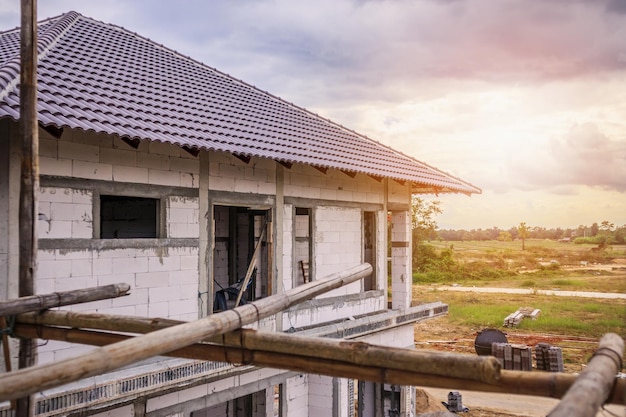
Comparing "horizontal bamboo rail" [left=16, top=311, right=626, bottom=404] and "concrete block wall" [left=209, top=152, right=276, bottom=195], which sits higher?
"concrete block wall" [left=209, top=152, right=276, bottom=195]

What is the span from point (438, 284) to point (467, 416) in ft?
80.8

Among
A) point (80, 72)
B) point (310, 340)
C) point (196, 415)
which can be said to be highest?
point (80, 72)

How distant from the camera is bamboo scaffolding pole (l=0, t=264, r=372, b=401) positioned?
2674 mm

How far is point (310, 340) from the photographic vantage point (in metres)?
3.51

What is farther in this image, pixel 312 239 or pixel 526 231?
pixel 526 231

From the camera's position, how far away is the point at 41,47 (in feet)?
25.6

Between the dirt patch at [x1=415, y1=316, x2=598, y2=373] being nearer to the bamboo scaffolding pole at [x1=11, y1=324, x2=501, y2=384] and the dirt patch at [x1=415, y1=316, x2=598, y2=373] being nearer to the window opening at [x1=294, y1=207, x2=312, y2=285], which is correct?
the window opening at [x1=294, y1=207, x2=312, y2=285]

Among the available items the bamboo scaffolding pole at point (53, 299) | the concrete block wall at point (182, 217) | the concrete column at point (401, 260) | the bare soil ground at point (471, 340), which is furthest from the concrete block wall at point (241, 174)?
the bare soil ground at point (471, 340)

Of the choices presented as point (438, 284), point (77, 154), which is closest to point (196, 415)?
point (77, 154)

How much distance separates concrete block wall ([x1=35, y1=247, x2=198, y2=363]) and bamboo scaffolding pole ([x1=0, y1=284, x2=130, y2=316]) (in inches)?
62.6

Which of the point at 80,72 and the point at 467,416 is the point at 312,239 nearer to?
the point at 80,72

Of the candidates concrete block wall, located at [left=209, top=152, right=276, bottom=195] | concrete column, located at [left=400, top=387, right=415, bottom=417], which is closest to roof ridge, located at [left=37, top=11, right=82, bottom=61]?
concrete block wall, located at [left=209, top=152, right=276, bottom=195]

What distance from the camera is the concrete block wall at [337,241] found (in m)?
10.5

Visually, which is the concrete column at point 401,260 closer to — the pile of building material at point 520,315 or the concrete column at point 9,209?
the concrete column at point 9,209
